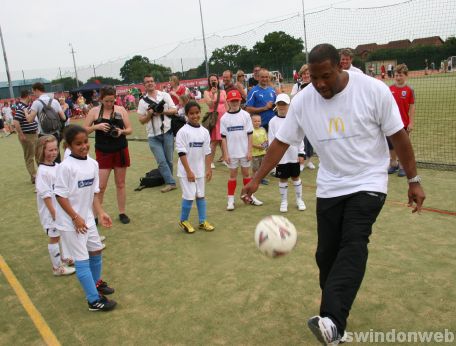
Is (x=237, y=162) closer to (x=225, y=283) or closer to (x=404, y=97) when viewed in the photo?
(x=225, y=283)

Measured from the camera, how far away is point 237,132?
6.61m

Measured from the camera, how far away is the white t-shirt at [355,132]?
278cm

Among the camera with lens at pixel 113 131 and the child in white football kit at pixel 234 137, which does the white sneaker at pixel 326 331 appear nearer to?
the child in white football kit at pixel 234 137

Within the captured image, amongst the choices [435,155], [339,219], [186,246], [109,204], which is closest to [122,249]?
[186,246]

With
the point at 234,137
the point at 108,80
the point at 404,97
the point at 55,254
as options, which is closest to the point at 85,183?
the point at 55,254

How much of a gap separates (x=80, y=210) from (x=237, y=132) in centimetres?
328

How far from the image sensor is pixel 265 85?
27.0ft

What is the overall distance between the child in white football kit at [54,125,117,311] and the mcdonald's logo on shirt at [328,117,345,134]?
2194mm

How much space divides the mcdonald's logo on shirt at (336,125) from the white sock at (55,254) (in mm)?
3323

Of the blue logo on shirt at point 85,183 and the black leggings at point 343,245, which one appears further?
the blue logo on shirt at point 85,183

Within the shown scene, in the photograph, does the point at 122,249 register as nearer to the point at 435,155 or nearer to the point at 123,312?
the point at 123,312

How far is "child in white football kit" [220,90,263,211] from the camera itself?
660 centimetres

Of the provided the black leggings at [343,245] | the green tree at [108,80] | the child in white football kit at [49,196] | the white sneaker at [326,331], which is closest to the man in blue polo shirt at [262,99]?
the child in white football kit at [49,196]

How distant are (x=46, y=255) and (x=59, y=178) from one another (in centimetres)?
211
